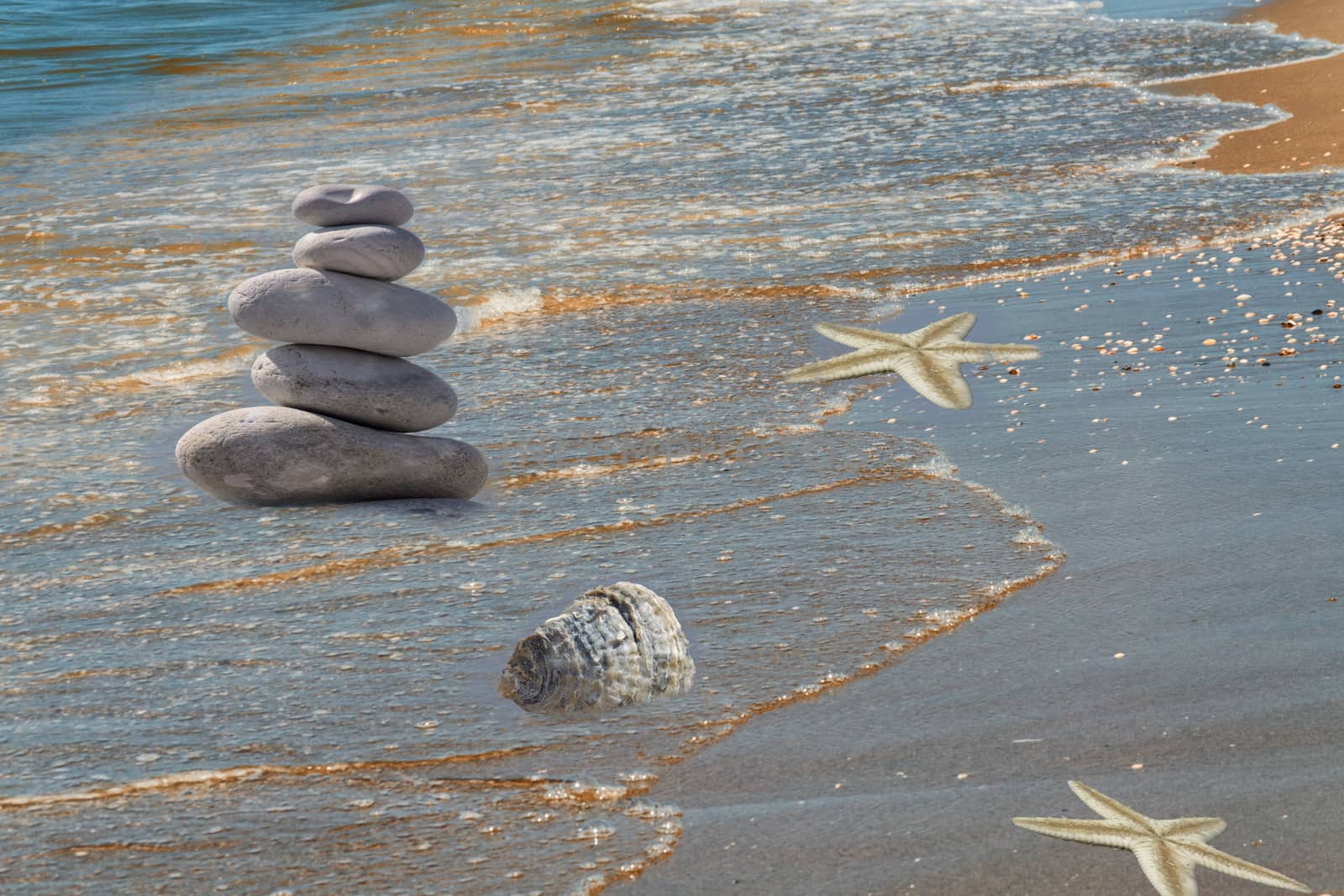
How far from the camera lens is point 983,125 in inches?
411

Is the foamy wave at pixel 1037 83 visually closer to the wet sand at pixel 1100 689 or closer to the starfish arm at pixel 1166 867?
the wet sand at pixel 1100 689

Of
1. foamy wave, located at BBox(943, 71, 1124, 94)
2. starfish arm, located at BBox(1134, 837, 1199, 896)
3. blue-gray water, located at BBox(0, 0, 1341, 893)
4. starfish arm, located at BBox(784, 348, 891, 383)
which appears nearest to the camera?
starfish arm, located at BBox(1134, 837, 1199, 896)

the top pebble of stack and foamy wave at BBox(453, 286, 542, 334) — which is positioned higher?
the top pebble of stack

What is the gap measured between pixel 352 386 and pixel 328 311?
0.84ft

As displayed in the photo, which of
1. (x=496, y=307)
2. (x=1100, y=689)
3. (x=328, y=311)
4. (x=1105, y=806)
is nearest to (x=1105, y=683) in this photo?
(x=1100, y=689)

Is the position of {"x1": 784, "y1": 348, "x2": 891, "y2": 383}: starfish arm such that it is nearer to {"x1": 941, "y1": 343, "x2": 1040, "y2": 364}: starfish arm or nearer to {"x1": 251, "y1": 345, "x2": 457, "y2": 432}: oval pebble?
{"x1": 941, "y1": 343, "x2": 1040, "y2": 364}: starfish arm

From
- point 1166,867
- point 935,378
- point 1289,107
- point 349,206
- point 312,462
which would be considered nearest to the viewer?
point 1166,867

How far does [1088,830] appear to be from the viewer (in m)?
2.62

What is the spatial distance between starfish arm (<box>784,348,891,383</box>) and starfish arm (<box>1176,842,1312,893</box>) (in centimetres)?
307

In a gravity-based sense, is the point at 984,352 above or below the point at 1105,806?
above

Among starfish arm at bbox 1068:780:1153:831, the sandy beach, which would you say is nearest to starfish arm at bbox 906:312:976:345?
the sandy beach

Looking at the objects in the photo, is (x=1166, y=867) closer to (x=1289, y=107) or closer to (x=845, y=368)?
(x=845, y=368)

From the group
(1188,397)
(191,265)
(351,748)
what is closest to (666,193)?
(191,265)

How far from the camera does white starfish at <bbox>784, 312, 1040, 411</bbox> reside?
5324mm
